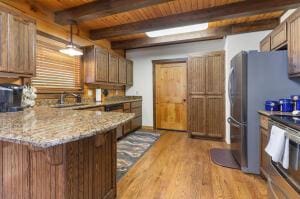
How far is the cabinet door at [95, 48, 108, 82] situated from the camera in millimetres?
3881

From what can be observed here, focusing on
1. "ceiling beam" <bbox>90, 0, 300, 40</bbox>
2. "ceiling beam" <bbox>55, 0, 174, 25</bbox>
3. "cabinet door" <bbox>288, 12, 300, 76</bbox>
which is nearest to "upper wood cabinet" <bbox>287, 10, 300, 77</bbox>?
"cabinet door" <bbox>288, 12, 300, 76</bbox>

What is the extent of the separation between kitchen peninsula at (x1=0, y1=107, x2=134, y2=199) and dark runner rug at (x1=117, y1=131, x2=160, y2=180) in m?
1.08

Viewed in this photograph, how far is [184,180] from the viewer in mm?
2312

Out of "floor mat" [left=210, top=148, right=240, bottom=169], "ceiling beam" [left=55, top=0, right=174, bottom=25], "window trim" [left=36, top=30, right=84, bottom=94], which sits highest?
"ceiling beam" [left=55, top=0, right=174, bottom=25]

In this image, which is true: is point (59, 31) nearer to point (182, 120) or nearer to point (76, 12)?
point (76, 12)

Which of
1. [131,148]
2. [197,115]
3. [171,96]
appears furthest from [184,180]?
[171,96]

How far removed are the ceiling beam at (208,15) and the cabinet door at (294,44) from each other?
1.78ft

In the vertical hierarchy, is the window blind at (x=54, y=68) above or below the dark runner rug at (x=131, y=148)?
above

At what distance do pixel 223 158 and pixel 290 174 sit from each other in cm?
180

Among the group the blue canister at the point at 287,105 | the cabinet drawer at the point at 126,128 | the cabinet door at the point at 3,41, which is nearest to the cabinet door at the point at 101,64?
the cabinet drawer at the point at 126,128

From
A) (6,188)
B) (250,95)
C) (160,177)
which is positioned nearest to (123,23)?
(250,95)

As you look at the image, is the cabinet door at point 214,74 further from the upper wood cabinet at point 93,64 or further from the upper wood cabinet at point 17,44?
the upper wood cabinet at point 17,44

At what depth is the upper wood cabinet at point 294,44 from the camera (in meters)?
2.15

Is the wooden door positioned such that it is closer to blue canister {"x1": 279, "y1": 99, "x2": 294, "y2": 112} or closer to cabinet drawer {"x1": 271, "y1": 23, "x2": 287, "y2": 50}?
cabinet drawer {"x1": 271, "y1": 23, "x2": 287, "y2": 50}
